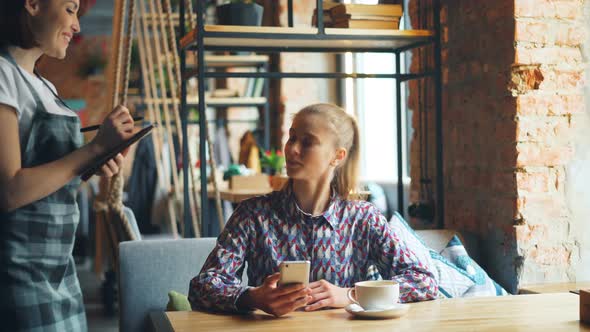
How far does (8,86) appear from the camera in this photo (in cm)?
157

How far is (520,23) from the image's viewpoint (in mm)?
2828

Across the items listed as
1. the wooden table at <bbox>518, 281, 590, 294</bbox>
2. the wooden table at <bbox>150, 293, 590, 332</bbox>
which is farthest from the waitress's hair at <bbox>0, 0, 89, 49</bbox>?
the wooden table at <bbox>518, 281, 590, 294</bbox>

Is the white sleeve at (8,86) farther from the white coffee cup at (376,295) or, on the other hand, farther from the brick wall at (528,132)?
the brick wall at (528,132)

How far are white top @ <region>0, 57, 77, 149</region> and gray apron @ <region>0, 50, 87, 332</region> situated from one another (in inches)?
0.5

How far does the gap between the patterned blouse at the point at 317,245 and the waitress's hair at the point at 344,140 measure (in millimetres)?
109

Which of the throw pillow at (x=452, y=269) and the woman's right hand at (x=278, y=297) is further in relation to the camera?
the throw pillow at (x=452, y=269)

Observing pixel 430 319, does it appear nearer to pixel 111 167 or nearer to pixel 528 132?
pixel 111 167

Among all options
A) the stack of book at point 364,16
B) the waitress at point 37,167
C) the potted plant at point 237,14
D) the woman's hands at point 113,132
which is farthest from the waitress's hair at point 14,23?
the stack of book at point 364,16

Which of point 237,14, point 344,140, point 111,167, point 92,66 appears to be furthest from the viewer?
point 92,66

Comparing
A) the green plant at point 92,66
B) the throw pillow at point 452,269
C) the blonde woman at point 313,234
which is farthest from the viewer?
the green plant at point 92,66

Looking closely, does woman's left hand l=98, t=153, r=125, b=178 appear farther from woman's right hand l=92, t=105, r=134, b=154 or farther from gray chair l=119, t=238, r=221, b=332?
gray chair l=119, t=238, r=221, b=332

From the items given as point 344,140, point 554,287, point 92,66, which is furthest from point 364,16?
point 92,66

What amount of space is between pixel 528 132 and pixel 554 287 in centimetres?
57

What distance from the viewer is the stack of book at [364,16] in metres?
3.18
